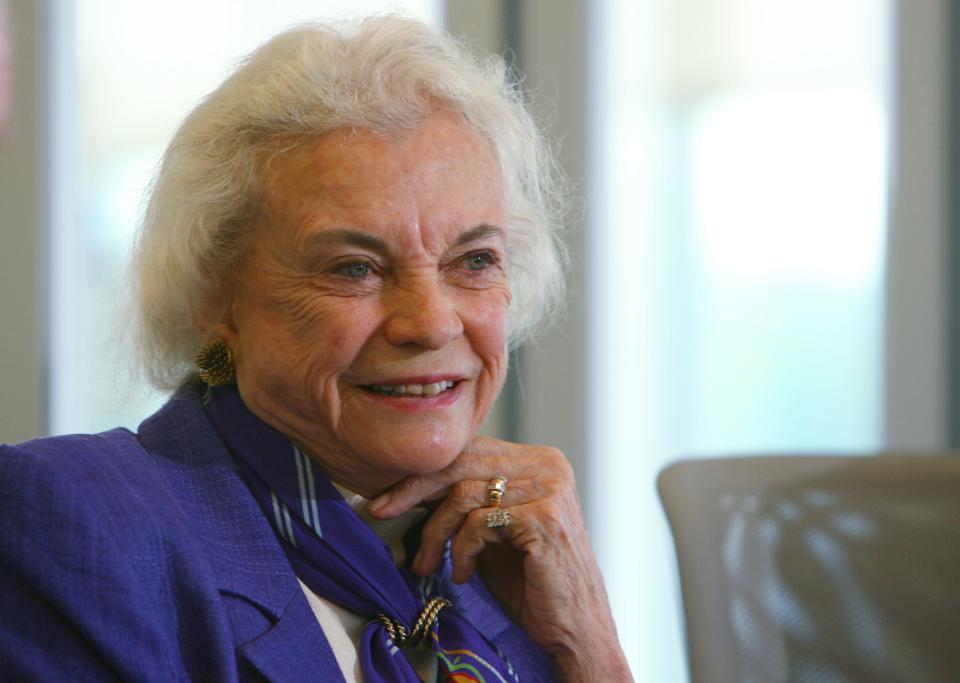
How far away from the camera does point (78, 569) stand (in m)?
1.15

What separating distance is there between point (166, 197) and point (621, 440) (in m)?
1.96

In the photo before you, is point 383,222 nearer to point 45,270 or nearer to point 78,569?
point 78,569

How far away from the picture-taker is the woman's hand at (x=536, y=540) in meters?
→ 1.51

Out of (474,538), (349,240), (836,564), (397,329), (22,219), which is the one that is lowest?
(836,564)

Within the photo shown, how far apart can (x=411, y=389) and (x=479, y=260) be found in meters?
0.19

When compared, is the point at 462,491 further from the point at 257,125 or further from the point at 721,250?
the point at 721,250

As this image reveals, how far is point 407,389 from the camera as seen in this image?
1.45m

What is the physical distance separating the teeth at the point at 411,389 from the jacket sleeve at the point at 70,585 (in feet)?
1.15

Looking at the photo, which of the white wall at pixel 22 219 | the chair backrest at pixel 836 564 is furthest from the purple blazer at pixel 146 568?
the white wall at pixel 22 219

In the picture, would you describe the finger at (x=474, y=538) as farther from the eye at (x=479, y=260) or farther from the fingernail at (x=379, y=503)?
the eye at (x=479, y=260)

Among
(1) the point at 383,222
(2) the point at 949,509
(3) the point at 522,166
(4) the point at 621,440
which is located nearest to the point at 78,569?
(1) the point at 383,222

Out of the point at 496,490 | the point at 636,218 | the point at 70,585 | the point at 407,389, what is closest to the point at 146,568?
the point at 70,585

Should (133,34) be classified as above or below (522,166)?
above

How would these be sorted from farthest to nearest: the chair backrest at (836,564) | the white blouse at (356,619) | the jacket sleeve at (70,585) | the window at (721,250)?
the window at (721,250), the chair backrest at (836,564), the white blouse at (356,619), the jacket sleeve at (70,585)
